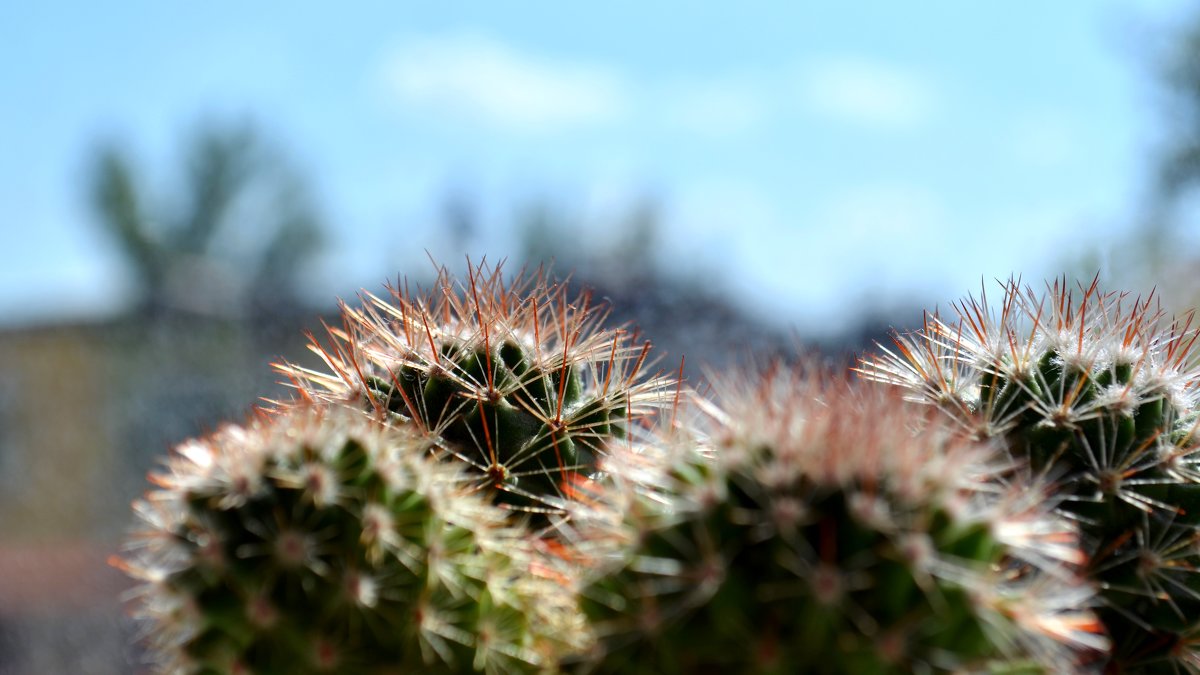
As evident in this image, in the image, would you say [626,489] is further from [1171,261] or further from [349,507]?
[1171,261]

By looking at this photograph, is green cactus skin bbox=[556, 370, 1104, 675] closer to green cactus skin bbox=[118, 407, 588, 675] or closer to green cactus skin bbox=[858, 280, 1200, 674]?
green cactus skin bbox=[118, 407, 588, 675]

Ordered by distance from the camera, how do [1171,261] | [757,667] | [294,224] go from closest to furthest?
[757,667] < [1171,261] < [294,224]

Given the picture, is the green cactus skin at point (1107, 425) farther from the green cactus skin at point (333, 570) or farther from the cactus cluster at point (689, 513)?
the green cactus skin at point (333, 570)

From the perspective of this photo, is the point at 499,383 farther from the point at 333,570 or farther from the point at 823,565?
the point at 823,565

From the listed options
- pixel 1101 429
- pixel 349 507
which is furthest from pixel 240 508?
pixel 1101 429

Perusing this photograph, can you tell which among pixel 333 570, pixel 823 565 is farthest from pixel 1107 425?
pixel 333 570

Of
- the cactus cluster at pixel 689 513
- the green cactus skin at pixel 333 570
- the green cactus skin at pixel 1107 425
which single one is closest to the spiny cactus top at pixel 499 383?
the cactus cluster at pixel 689 513

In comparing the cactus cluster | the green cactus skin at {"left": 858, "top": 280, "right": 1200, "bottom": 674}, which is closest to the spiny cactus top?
the cactus cluster

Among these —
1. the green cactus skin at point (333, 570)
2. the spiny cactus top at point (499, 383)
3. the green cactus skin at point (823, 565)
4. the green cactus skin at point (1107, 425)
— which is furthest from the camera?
the spiny cactus top at point (499, 383)
